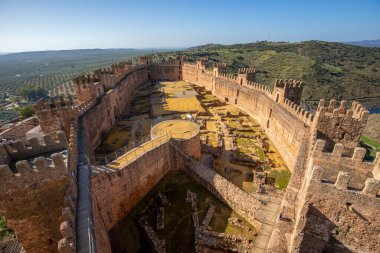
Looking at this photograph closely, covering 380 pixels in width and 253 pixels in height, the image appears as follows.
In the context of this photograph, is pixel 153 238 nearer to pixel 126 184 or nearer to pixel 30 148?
pixel 126 184

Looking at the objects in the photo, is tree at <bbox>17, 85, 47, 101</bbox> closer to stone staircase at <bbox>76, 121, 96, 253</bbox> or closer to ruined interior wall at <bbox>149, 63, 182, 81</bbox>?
ruined interior wall at <bbox>149, 63, 182, 81</bbox>

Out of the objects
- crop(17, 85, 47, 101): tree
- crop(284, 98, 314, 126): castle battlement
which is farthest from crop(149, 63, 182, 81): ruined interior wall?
crop(17, 85, 47, 101): tree

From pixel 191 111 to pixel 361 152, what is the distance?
32.0m

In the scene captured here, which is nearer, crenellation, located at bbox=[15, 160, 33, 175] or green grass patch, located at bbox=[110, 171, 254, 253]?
crenellation, located at bbox=[15, 160, 33, 175]

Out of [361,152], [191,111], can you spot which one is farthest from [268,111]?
[361,152]

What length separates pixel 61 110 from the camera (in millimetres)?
21047

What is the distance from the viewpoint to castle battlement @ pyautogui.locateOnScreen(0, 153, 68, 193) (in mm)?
10391

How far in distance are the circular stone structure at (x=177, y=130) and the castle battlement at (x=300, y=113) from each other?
44.1 ft

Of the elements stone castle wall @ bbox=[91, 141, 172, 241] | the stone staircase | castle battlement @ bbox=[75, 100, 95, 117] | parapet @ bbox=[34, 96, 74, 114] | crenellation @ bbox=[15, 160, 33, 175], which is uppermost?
parapet @ bbox=[34, 96, 74, 114]

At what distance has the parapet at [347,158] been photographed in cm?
1342

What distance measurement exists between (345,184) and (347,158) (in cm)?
284

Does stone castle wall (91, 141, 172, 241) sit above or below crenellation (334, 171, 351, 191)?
below

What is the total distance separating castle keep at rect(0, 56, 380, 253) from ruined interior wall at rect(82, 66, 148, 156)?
0.35m

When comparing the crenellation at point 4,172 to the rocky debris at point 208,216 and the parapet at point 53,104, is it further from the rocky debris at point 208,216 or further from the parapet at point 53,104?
the rocky debris at point 208,216
